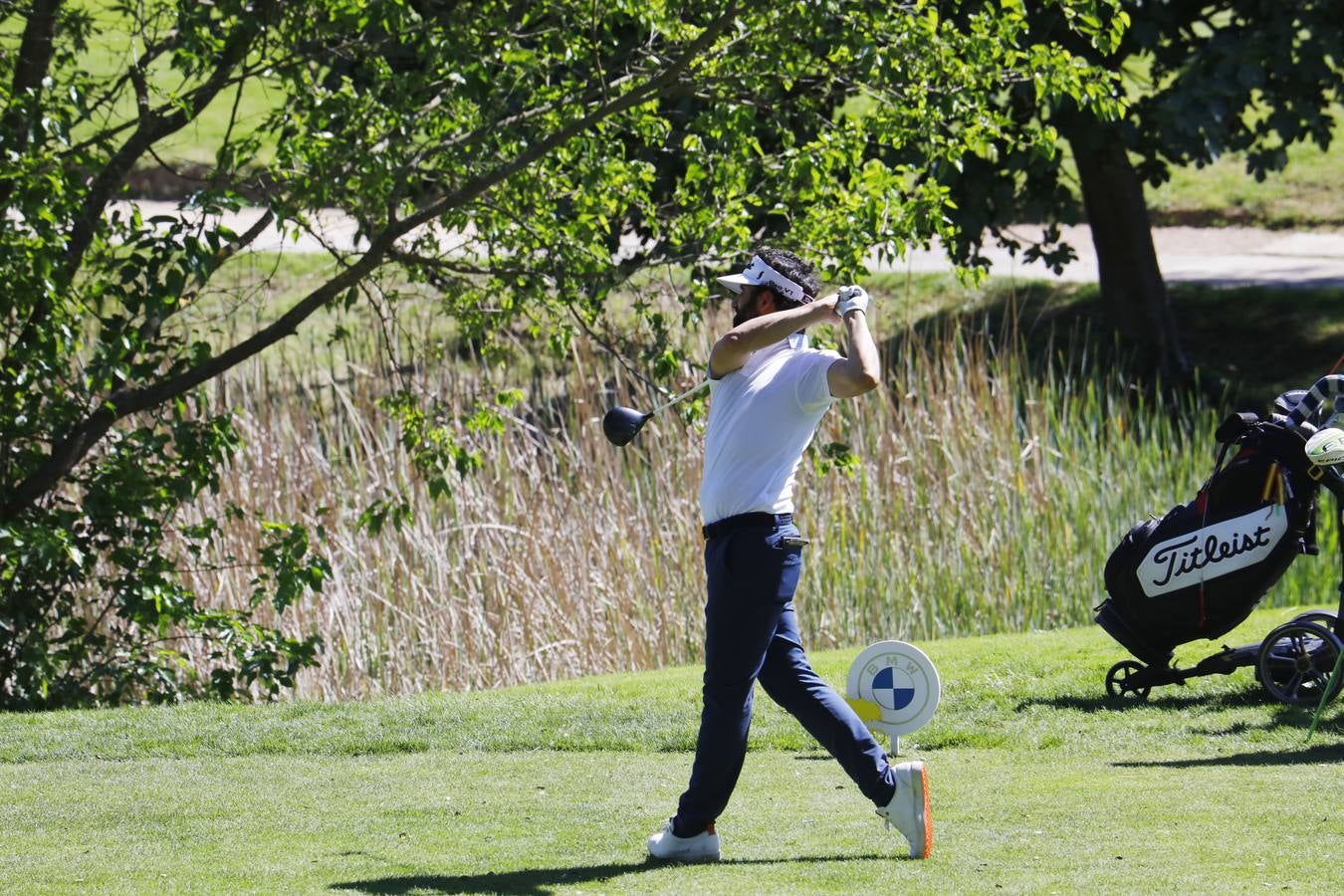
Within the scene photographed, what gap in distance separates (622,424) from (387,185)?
383 centimetres

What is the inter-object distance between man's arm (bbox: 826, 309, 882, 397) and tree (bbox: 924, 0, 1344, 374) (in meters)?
8.09

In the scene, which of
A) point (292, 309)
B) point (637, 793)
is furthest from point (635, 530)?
point (637, 793)

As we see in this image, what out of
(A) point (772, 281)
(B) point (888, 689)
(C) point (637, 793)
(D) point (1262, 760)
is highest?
(A) point (772, 281)

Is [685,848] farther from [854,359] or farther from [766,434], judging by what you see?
[854,359]

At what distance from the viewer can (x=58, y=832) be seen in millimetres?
5707

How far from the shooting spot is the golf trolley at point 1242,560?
7289 mm

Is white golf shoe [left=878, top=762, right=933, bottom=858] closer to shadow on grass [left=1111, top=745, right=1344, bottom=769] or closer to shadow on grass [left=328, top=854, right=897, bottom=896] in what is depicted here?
shadow on grass [left=328, top=854, right=897, bottom=896]

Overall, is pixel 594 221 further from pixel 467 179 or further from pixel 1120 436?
pixel 1120 436

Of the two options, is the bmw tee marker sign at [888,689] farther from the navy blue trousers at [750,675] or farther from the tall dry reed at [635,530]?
the tall dry reed at [635,530]

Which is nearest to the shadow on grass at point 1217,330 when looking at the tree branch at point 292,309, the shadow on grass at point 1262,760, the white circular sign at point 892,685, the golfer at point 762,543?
the tree branch at point 292,309

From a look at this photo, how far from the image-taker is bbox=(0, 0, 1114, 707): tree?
344 inches

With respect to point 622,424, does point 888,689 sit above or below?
below

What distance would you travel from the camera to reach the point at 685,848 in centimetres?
515

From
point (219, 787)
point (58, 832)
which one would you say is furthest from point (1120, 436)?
point (58, 832)
